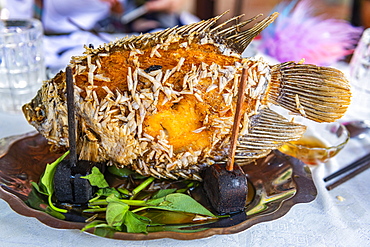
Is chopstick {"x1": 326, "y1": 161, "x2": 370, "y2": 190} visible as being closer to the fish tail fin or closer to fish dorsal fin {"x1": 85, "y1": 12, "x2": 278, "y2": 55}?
the fish tail fin

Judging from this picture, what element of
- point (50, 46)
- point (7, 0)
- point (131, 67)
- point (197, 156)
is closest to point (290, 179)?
point (197, 156)

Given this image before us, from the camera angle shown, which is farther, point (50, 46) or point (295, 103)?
point (50, 46)

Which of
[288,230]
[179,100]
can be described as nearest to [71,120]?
[179,100]

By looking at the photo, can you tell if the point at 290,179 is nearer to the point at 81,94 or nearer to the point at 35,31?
the point at 81,94

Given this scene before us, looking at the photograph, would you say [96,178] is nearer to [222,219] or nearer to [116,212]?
[116,212]

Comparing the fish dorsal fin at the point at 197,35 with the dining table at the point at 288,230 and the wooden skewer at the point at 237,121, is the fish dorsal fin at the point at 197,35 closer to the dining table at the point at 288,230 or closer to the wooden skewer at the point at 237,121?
the wooden skewer at the point at 237,121

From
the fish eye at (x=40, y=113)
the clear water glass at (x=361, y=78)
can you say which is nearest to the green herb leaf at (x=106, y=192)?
the fish eye at (x=40, y=113)

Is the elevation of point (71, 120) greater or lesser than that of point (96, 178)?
greater
